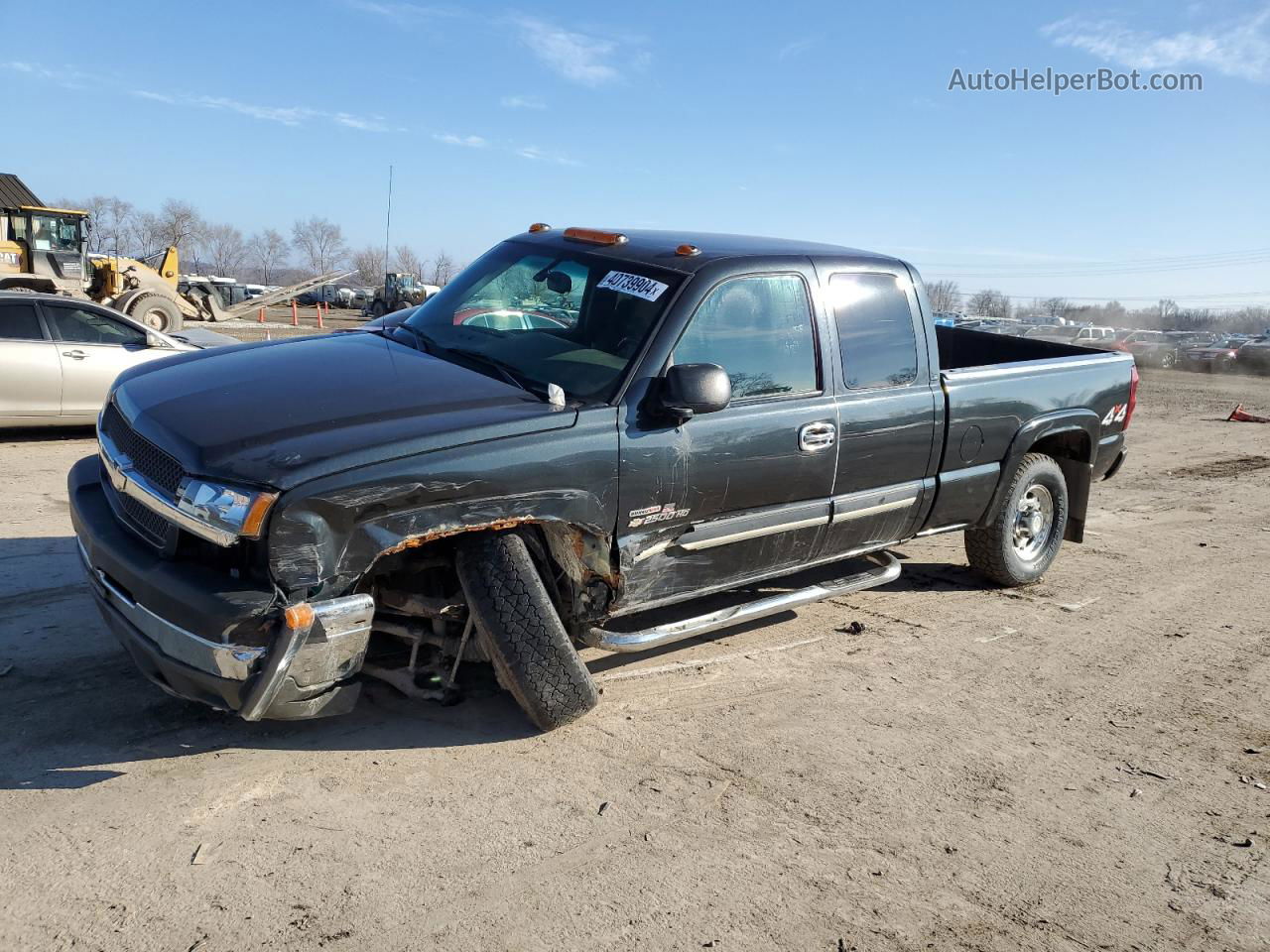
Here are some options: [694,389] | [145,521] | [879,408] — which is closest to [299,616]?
[145,521]

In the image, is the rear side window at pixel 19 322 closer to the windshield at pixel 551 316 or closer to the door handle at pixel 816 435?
the windshield at pixel 551 316

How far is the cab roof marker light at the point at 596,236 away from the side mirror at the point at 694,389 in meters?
1.12

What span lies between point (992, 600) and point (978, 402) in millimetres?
1436

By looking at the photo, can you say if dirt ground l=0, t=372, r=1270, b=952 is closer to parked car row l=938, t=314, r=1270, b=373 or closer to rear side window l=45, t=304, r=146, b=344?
rear side window l=45, t=304, r=146, b=344

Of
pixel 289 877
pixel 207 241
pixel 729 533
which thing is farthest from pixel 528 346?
pixel 207 241

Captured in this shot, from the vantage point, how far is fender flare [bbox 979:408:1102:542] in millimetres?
5840

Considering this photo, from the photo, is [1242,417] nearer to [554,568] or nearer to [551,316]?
[551,316]

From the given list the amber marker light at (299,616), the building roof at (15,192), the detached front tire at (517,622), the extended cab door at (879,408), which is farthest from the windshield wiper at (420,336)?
the building roof at (15,192)

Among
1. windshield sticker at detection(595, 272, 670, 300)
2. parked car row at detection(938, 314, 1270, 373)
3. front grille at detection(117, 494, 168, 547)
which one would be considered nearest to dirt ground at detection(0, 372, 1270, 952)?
front grille at detection(117, 494, 168, 547)

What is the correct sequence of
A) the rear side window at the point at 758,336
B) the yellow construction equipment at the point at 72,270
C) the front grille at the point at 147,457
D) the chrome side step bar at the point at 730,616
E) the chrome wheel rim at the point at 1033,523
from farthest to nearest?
1. the yellow construction equipment at the point at 72,270
2. the chrome wheel rim at the point at 1033,523
3. the rear side window at the point at 758,336
4. the chrome side step bar at the point at 730,616
5. the front grille at the point at 147,457

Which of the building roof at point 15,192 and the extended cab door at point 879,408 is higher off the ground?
the building roof at point 15,192

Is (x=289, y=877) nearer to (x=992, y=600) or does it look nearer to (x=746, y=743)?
(x=746, y=743)

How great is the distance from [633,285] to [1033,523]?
3444 millimetres

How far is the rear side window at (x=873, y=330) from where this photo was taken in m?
4.89
